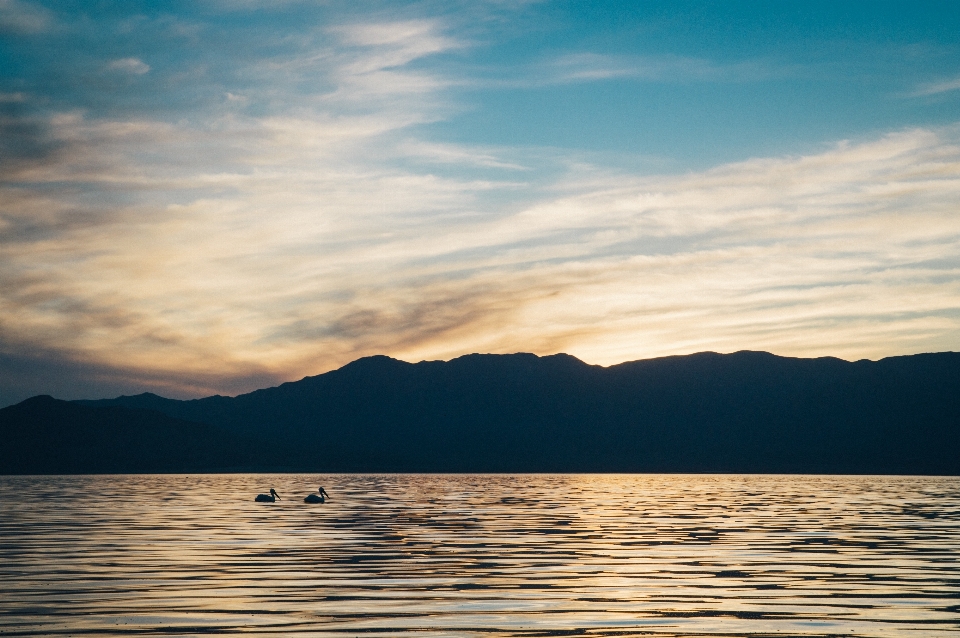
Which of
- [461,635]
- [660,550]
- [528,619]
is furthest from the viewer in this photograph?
[660,550]

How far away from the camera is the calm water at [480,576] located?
61.1ft

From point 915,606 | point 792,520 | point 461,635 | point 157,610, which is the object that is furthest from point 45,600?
point 792,520

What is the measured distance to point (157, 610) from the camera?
65.6 feet

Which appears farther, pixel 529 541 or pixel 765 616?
pixel 529 541

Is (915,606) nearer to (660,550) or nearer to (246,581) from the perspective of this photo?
(660,550)

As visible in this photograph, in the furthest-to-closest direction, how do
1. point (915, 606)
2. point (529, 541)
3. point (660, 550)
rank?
1. point (529, 541)
2. point (660, 550)
3. point (915, 606)

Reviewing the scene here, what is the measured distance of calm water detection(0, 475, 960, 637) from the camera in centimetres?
1861

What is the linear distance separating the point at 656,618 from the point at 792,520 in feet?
101

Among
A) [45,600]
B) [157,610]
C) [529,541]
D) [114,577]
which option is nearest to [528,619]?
[157,610]

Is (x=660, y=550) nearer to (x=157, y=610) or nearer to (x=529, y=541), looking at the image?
(x=529, y=541)

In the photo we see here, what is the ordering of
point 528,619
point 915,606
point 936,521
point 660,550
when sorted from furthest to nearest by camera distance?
point 936,521 → point 660,550 → point 915,606 → point 528,619

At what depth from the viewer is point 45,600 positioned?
21219 mm

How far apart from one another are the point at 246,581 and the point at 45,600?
468cm

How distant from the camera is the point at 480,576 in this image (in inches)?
1008
